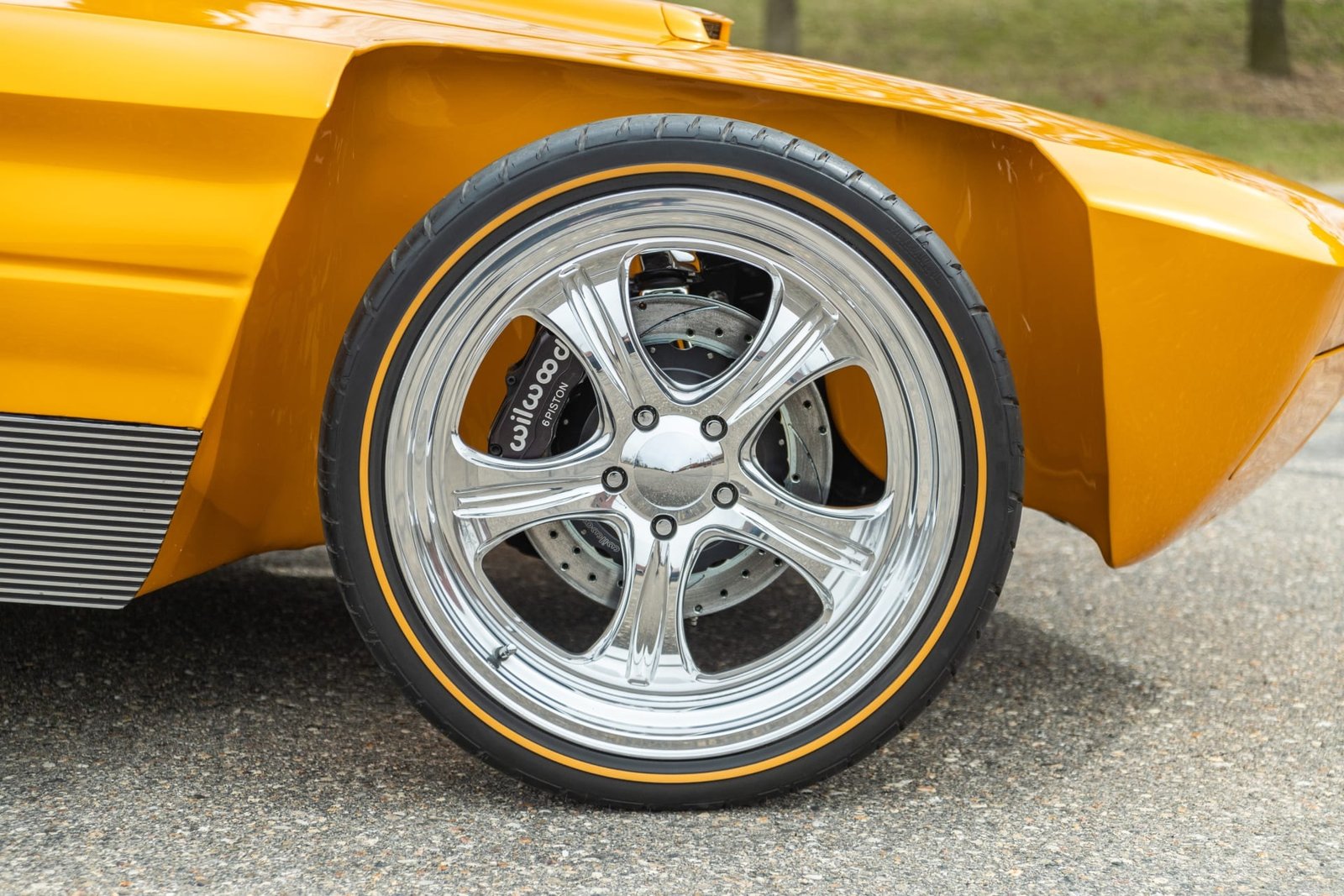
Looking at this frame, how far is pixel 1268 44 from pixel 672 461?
14.7 meters

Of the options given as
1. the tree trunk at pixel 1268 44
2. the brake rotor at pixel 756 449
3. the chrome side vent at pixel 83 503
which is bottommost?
the tree trunk at pixel 1268 44

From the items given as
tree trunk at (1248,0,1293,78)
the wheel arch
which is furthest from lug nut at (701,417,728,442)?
tree trunk at (1248,0,1293,78)

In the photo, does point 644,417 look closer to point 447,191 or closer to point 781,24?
point 447,191

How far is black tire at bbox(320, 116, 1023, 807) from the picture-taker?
5.45ft

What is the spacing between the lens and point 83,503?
5.55ft

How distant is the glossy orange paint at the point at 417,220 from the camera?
163cm

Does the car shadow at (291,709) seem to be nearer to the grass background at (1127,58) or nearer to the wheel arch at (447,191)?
the wheel arch at (447,191)

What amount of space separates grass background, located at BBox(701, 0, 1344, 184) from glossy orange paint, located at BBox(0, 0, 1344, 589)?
9.40 m

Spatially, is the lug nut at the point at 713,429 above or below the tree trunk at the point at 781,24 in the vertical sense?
above

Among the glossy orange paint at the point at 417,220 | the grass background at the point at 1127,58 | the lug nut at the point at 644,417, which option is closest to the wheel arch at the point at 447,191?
the glossy orange paint at the point at 417,220

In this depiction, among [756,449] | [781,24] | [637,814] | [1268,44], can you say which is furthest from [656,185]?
[1268,44]

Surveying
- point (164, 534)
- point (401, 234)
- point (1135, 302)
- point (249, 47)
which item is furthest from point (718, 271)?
point (164, 534)

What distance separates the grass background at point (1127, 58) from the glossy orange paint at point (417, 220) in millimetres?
9404

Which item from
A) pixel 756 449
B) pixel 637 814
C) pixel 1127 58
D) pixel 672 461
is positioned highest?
pixel 672 461
